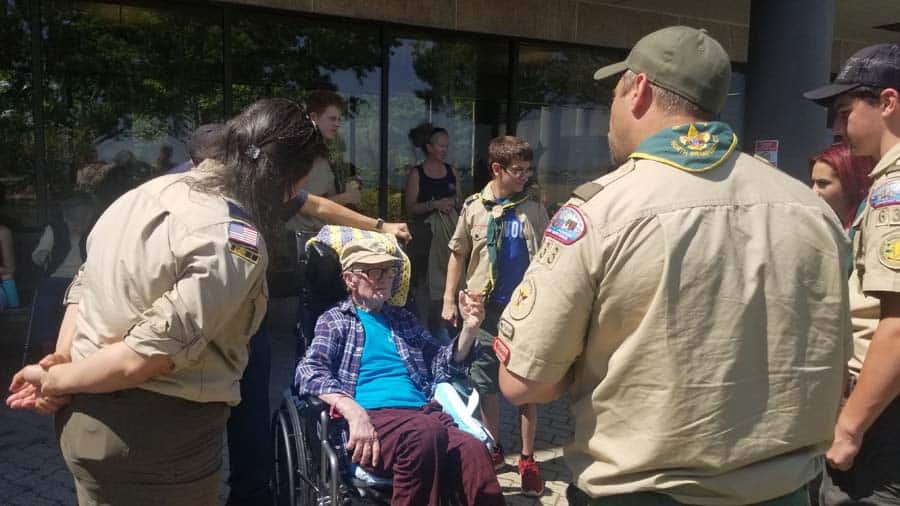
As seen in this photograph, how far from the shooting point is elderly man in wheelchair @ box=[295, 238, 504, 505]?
8.96 ft

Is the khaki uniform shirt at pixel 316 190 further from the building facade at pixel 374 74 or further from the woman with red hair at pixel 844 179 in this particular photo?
the building facade at pixel 374 74

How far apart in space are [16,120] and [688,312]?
583cm

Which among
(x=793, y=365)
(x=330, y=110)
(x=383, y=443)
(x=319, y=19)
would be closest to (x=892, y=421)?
(x=793, y=365)

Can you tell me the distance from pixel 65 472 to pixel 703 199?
3885 millimetres

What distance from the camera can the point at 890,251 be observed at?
1.89m

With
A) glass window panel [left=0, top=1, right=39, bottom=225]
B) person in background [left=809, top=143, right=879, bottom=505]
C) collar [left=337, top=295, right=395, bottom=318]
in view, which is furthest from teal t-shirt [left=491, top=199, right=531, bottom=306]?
glass window panel [left=0, top=1, right=39, bottom=225]

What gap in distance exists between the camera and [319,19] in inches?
262

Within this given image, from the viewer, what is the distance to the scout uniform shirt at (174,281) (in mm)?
1696

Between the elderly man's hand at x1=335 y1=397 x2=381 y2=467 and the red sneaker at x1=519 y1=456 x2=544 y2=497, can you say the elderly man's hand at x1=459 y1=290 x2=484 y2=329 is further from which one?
the red sneaker at x1=519 y1=456 x2=544 y2=497

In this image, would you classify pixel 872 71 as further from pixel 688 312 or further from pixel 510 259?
pixel 510 259

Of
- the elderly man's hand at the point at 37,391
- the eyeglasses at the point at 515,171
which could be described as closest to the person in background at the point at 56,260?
the elderly man's hand at the point at 37,391

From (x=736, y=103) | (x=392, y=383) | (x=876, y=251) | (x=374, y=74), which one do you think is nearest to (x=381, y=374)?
(x=392, y=383)

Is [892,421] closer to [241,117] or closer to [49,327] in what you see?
[241,117]

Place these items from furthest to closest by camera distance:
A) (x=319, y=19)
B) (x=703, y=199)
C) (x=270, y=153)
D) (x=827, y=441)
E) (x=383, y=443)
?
1. (x=319, y=19)
2. (x=383, y=443)
3. (x=270, y=153)
4. (x=827, y=441)
5. (x=703, y=199)
